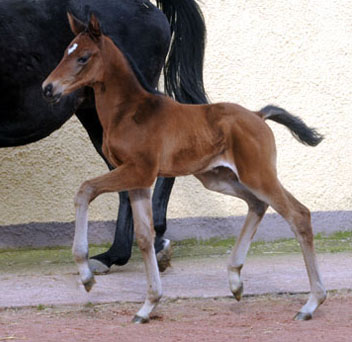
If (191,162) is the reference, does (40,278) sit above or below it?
below

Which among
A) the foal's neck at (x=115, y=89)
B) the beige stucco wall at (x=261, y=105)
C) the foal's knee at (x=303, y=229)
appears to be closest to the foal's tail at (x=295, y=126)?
the foal's knee at (x=303, y=229)

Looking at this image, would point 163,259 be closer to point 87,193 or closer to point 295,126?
point 295,126

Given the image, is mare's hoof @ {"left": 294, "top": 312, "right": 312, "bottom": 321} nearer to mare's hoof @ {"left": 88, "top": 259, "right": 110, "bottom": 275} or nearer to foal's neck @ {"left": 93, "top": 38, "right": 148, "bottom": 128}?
foal's neck @ {"left": 93, "top": 38, "right": 148, "bottom": 128}

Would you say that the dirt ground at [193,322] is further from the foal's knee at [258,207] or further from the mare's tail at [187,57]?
the mare's tail at [187,57]

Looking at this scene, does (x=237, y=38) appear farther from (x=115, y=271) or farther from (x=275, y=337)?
(x=275, y=337)

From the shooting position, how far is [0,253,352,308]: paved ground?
452cm

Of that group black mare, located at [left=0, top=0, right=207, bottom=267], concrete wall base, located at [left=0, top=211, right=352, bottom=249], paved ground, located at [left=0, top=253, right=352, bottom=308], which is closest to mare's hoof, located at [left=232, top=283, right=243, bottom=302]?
paved ground, located at [left=0, top=253, right=352, bottom=308]

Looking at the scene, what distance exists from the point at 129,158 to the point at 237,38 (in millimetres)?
3048

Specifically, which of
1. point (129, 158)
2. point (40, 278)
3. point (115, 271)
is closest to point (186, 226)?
point (115, 271)

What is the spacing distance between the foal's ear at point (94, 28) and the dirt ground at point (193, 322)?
143 cm

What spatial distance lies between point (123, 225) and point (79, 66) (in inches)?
73.3

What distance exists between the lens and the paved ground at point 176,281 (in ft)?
14.8

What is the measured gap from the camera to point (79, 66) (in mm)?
3793

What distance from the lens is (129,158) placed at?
12.6 feet
